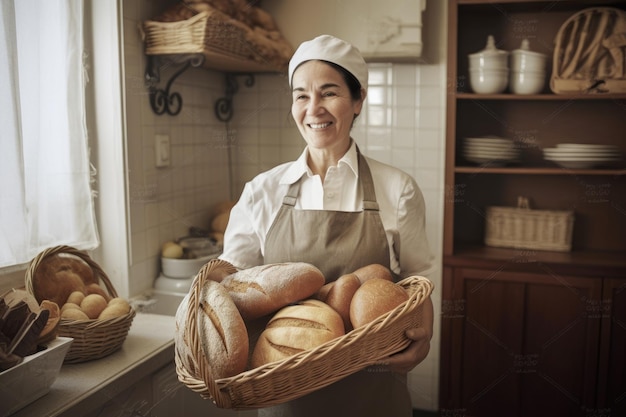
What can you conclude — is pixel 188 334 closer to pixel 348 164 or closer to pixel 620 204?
pixel 348 164

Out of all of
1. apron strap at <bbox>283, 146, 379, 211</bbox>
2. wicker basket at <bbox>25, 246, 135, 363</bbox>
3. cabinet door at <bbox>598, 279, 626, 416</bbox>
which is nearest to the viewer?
wicker basket at <bbox>25, 246, 135, 363</bbox>

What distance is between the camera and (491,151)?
2135 mm

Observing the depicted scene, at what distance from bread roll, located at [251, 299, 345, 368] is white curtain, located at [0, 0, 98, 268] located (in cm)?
81

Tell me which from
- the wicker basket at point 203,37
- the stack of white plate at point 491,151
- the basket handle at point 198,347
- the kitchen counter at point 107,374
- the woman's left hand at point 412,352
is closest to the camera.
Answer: the basket handle at point 198,347

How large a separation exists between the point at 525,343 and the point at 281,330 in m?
Answer: 1.50

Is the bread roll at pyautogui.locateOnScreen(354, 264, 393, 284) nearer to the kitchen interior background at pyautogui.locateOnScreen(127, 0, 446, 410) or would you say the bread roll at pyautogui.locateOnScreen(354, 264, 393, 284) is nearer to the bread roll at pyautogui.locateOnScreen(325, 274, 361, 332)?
the bread roll at pyautogui.locateOnScreen(325, 274, 361, 332)

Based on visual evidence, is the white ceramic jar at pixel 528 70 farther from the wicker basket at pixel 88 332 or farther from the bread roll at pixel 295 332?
the wicker basket at pixel 88 332

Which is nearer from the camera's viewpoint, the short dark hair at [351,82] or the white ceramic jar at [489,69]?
the short dark hair at [351,82]

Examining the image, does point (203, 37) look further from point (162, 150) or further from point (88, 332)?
point (88, 332)

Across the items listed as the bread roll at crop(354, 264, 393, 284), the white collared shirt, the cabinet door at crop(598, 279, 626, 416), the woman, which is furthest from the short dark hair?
the cabinet door at crop(598, 279, 626, 416)

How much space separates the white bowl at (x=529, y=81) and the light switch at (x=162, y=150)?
4.38 feet

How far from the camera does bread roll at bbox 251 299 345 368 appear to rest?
2.94 ft

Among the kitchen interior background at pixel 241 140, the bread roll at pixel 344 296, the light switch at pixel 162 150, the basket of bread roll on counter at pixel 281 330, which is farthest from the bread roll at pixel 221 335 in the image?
the light switch at pixel 162 150

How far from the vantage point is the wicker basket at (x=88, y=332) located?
1.18m
